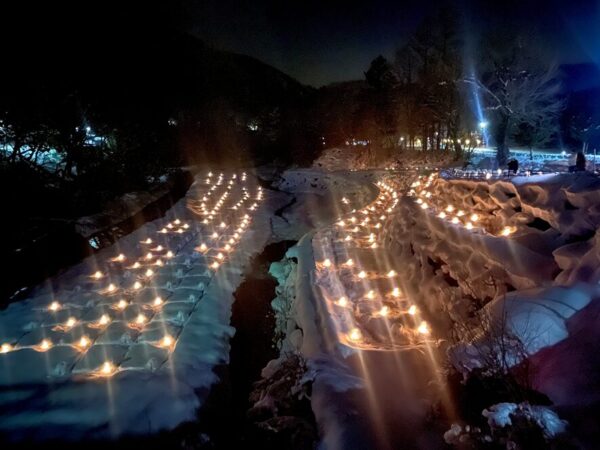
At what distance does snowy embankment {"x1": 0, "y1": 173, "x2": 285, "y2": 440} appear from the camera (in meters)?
4.27

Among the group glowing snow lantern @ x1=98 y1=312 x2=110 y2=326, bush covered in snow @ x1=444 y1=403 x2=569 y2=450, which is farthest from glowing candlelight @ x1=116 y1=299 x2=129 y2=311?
bush covered in snow @ x1=444 y1=403 x2=569 y2=450

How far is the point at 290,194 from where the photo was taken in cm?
2009

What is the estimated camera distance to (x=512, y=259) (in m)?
5.12

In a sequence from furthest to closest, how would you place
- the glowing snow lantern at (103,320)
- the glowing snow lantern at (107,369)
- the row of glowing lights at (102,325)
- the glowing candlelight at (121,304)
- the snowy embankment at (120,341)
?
the glowing candlelight at (121,304) → the glowing snow lantern at (103,320) → the row of glowing lights at (102,325) → the glowing snow lantern at (107,369) → the snowy embankment at (120,341)

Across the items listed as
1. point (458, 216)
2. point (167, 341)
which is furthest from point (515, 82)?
point (167, 341)

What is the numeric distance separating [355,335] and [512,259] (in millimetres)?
2394

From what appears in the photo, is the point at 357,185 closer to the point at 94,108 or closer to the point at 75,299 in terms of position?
Answer: the point at 94,108

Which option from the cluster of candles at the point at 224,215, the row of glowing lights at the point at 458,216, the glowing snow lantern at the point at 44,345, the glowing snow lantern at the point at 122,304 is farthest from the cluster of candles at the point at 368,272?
the glowing snow lantern at the point at 44,345

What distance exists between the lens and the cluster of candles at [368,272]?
19.5 ft

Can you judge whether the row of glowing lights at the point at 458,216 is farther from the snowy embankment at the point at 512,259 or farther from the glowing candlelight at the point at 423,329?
the glowing candlelight at the point at 423,329

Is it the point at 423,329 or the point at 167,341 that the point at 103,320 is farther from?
the point at 423,329

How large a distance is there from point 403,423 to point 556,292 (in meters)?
2.14

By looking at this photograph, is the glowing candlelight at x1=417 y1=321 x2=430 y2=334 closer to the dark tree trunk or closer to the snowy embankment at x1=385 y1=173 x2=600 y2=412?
the snowy embankment at x1=385 y1=173 x2=600 y2=412

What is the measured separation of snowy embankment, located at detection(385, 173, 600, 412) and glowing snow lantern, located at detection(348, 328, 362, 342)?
130 centimetres
